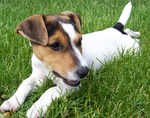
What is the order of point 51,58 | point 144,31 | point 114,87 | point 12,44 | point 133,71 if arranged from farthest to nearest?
point 144,31 → point 12,44 → point 133,71 → point 114,87 → point 51,58

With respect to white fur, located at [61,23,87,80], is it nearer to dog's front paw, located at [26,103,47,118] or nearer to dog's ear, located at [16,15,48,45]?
dog's ear, located at [16,15,48,45]

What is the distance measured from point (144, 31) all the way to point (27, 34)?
118 inches

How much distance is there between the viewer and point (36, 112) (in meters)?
3.84

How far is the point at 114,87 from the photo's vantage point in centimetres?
436

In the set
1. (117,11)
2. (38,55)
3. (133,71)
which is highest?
(38,55)

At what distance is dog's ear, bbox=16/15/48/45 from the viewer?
13.5ft

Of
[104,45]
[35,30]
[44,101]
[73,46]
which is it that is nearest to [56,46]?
[73,46]

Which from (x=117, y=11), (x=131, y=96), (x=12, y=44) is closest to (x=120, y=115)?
(x=131, y=96)

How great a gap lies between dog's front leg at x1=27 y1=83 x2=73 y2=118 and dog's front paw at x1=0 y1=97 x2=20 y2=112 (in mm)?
256

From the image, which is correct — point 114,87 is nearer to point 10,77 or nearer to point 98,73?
point 98,73

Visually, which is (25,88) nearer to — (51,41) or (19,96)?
(19,96)

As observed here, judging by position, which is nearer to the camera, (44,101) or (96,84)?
(44,101)

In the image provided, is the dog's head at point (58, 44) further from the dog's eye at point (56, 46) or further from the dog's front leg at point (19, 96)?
the dog's front leg at point (19, 96)

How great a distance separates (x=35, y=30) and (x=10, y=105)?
30.9 inches
